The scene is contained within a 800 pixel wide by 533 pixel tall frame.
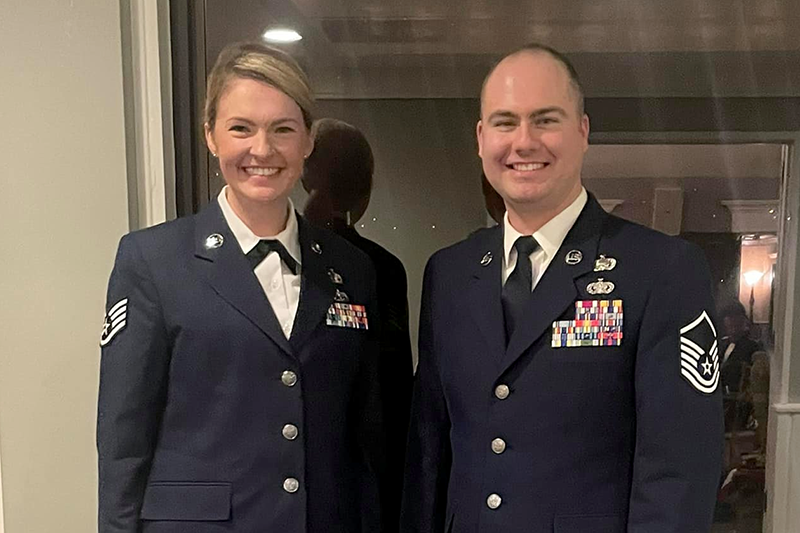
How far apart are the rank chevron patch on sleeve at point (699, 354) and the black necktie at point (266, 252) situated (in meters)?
0.60

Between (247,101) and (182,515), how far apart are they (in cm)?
62

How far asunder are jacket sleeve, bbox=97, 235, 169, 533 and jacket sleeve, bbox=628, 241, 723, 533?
710 millimetres

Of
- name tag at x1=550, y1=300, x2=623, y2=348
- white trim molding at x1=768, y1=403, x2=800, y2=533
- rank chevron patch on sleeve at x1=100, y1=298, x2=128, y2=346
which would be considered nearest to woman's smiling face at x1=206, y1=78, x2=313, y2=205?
rank chevron patch on sleeve at x1=100, y1=298, x2=128, y2=346

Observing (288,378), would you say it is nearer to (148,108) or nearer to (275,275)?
(275,275)

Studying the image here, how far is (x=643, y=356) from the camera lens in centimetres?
108

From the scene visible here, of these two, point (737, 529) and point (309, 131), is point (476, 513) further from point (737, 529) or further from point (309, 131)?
point (737, 529)

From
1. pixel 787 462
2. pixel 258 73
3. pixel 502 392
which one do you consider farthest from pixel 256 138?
pixel 787 462

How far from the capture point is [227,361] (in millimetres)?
1163

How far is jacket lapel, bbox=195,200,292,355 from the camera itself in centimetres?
116

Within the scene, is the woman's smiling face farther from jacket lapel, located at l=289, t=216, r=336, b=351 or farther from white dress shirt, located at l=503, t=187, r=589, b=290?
white dress shirt, located at l=503, t=187, r=589, b=290

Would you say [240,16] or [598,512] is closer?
[598,512]

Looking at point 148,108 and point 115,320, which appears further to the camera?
point 148,108

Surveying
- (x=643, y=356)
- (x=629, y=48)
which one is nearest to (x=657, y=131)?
(x=629, y=48)

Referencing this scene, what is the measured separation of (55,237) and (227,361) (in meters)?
0.48
